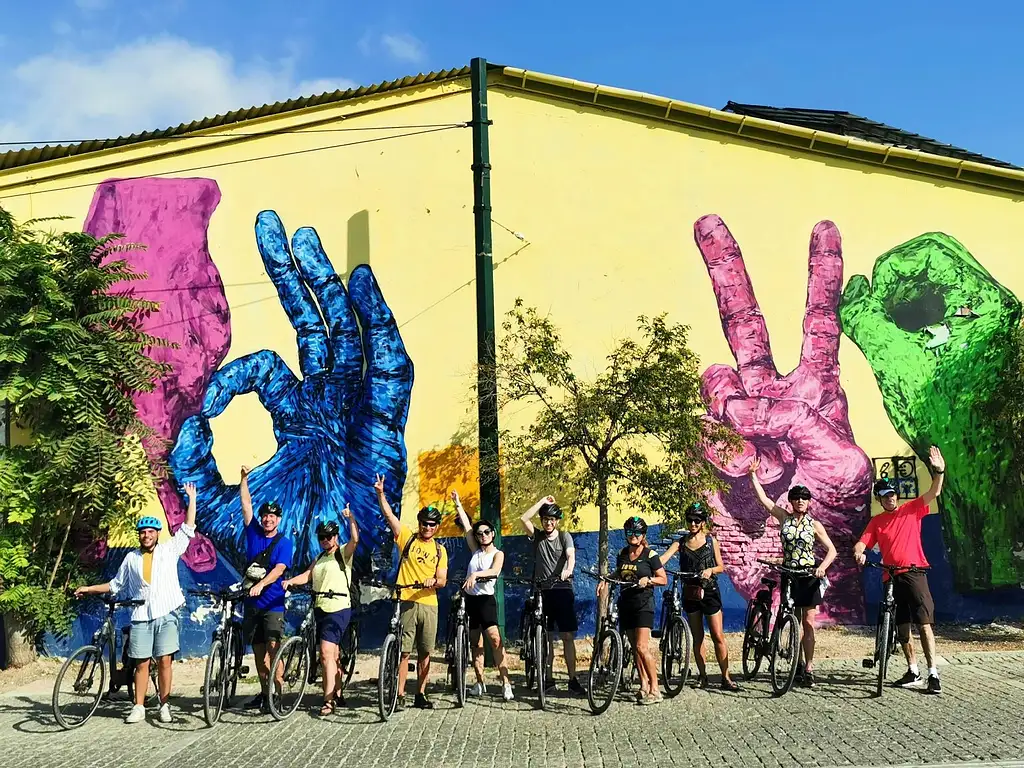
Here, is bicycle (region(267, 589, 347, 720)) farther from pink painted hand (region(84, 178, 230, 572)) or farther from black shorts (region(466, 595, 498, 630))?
pink painted hand (region(84, 178, 230, 572))

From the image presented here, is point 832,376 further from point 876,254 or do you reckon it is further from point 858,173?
point 858,173

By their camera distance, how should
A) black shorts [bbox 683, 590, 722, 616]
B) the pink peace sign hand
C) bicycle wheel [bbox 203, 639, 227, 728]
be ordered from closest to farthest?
bicycle wheel [bbox 203, 639, 227, 728] → black shorts [bbox 683, 590, 722, 616] → the pink peace sign hand

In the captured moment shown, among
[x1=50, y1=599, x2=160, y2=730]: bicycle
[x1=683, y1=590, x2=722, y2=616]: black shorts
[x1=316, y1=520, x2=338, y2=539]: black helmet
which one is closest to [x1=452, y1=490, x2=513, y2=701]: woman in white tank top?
[x1=316, y1=520, x2=338, y2=539]: black helmet

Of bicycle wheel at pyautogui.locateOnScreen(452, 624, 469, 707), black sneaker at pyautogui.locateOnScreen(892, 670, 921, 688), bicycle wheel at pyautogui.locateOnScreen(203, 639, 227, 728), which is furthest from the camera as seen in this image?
black sneaker at pyautogui.locateOnScreen(892, 670, 921, 688)

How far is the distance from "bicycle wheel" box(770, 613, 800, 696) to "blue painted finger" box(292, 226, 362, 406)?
19.6 ft

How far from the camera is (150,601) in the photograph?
8.59 meters

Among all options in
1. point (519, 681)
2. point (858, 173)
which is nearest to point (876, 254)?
point (858, 173)

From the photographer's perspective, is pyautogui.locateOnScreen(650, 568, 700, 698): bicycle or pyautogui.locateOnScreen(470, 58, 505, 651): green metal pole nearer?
pyautogui.locateOnScreen(650, 568, 700, 698): bicycle

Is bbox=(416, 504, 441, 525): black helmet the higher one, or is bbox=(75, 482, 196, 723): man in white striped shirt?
bbox=(416, 504, 441, 525): black helmet

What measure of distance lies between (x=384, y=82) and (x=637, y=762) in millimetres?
9173

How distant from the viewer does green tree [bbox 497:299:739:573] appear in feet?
33.9

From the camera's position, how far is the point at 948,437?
40.0 feet

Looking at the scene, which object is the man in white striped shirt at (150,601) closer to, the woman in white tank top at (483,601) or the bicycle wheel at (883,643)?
the woman in white tank top at (483,601)

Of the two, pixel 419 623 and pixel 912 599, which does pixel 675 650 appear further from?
pixel 419 623
